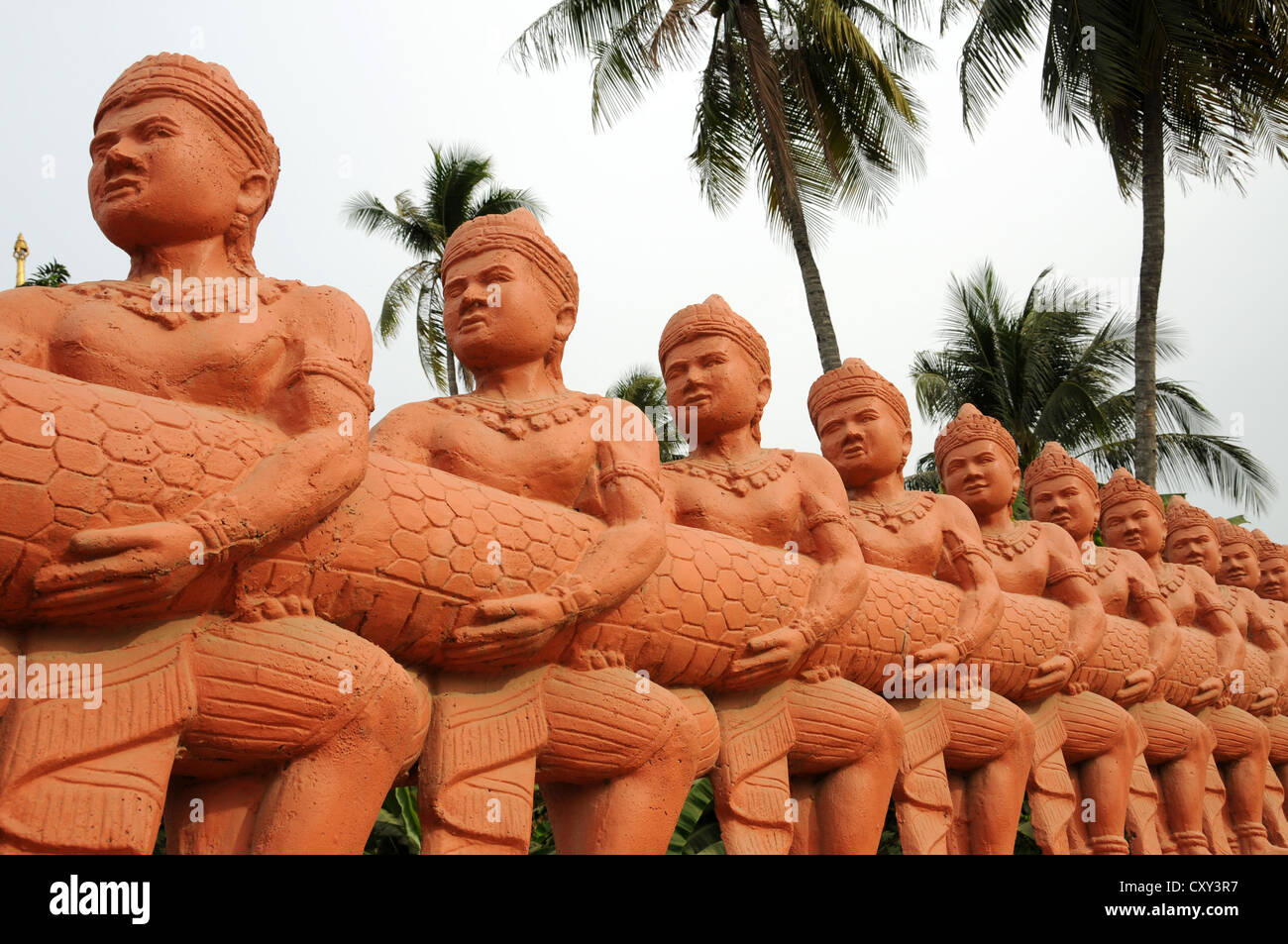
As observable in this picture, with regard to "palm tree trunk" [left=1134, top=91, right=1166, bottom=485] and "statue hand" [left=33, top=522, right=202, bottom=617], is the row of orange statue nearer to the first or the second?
"statue hand" [left=33, top=522, right=202, bottom=617]

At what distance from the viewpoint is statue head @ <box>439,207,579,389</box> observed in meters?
4.36

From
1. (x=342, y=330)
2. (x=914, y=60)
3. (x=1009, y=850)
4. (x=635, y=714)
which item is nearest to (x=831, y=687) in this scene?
(x=635, y=714)

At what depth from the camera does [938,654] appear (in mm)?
5312

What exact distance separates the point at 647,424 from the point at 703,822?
21.0 ft

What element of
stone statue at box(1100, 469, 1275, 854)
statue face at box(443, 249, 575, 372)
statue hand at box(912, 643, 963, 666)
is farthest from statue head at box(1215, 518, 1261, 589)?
statue face at box(443, 249, 575, 372)

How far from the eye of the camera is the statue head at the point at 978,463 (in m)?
6.38

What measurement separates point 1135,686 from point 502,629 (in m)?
4.31

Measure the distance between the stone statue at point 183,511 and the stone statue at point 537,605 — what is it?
0.30 m

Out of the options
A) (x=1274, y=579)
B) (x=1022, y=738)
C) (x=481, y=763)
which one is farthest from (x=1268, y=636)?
(x=481, y=763)

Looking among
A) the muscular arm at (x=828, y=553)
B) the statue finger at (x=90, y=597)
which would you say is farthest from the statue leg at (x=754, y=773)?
the statue finger at (x=90, y=597)

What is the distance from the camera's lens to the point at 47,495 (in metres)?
2.99

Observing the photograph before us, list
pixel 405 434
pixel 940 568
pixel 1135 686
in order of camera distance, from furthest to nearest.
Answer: pixel 1135 686 < pixel 940 568 < pixel 405 434

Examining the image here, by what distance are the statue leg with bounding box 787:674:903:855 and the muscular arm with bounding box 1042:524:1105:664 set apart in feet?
5.63

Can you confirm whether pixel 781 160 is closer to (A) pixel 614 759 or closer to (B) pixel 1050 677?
(B) pixel 1050 677
